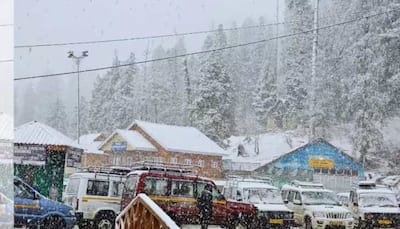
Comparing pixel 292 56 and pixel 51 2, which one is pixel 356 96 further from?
pixel 51 2

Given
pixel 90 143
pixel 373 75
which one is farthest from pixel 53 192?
pixel 373 75

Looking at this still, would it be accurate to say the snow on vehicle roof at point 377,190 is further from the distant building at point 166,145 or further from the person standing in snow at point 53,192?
the person standing in snow at point 53,192

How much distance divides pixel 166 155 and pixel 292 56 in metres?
1.17

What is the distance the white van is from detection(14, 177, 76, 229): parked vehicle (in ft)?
0.29

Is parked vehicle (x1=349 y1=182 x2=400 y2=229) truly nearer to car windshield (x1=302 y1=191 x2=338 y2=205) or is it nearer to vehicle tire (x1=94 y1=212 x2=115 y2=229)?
car windshield (x1=302 y1=191 x2=338 y2=205)

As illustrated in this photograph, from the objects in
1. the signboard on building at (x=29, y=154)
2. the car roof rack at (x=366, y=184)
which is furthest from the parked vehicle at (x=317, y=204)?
the signboard on building at (x=29, y=154)

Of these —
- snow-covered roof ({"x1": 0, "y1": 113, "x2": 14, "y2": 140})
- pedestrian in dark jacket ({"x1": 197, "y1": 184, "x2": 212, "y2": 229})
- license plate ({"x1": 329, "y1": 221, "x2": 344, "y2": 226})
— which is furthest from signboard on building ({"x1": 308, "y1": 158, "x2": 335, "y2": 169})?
snow-covered roof ({"x1": 0, "y1": 113, "x2": 14, "y2": 140})

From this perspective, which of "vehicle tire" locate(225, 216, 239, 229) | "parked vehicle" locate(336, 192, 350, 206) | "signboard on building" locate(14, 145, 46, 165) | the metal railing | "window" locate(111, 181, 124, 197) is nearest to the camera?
the metal railing

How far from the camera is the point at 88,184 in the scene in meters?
5.23

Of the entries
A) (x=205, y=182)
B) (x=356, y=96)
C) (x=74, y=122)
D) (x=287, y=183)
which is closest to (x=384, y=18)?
(x=356, y=96)

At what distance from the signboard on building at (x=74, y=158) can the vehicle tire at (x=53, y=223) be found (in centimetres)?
43

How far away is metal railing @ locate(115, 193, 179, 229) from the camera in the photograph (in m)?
3.66

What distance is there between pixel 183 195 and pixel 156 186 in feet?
0.73

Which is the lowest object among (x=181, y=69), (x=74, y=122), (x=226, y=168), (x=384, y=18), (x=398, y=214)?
(x=398, y=214)
